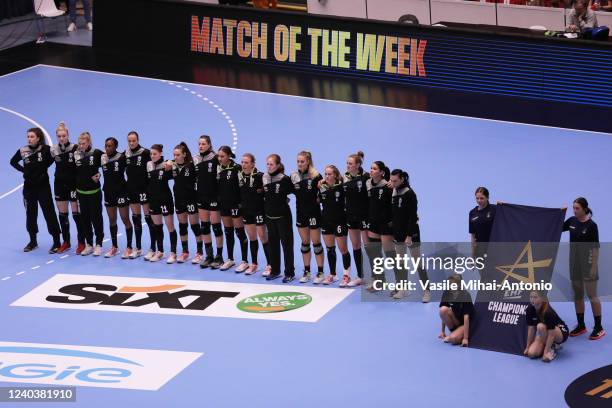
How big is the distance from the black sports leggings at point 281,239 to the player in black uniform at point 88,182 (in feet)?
11.3

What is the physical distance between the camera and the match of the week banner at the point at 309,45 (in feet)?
98.4

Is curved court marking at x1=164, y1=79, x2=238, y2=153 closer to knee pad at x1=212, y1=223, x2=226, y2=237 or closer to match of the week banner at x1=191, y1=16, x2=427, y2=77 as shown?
match of the week banner at x1=191, y1=16, x2=427, y2=77

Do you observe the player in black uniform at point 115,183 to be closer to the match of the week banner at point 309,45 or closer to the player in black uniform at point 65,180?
the player in black uniform at point 65,180

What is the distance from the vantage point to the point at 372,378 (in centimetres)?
1655

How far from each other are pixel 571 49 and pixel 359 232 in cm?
1062

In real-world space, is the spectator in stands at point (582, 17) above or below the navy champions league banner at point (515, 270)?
above

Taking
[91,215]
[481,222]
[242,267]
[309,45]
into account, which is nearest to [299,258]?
[242,267]

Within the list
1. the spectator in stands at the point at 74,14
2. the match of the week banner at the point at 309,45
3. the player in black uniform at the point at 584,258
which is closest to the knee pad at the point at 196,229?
Result: the player in black uniform at the point at 584,258

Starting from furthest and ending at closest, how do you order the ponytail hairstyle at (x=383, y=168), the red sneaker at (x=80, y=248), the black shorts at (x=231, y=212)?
the red sneaker at (x=80, y=248) → the black shorts at (x=231, y=212) → the ponytail hairstyle at (x=383, y=168)

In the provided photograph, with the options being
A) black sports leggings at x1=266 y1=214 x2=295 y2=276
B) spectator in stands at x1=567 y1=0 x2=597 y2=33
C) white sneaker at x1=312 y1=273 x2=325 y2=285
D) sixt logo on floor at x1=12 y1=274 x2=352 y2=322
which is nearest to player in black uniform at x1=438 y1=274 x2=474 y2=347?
sixt logo on floor at x1=12 y1=274 x2=352 y2=322

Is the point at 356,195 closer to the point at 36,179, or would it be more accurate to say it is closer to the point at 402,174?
the point at 402,174

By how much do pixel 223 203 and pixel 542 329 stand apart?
619cm

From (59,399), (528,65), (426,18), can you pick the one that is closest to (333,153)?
(528,65)

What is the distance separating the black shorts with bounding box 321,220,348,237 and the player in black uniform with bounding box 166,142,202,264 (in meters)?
2.53
